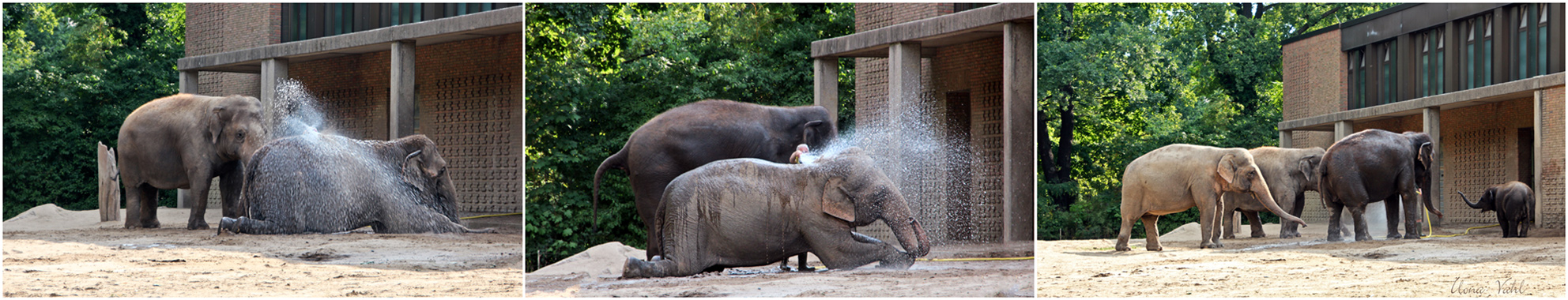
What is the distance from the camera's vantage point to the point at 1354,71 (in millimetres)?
8766

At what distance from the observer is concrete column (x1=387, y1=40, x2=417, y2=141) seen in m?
6.14

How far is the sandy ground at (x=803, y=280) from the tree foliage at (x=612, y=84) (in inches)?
9.3

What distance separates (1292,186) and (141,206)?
8140mm

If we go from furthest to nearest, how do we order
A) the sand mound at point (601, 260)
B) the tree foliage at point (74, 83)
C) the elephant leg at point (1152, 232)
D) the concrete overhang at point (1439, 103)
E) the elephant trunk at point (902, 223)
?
the concrete overhang at point (1439, 103), the elephant leg at point (1152, 232), the tree foliage at point (74, 83), the sand mound at point (601, 260), the elephant trunk at point (902, 223)

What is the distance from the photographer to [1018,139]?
19.3ft

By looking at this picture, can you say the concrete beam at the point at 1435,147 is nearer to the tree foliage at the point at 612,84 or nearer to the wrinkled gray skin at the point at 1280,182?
the wrinkled gray skin at the point at 1280,182

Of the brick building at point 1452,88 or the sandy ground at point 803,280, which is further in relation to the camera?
the brick building at point 1452,88

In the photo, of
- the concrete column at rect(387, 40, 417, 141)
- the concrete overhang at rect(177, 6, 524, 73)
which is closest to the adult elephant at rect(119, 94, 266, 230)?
the concrete overhang at rect(177, 6, 524, 73)

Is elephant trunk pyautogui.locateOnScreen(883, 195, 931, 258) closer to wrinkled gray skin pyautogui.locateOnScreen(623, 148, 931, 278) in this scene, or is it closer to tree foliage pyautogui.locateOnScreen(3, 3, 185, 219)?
wrinkled gray skin pyautogui.locateOnScreen(623, 148, 931, 278)

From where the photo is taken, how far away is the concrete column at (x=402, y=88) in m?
6.14

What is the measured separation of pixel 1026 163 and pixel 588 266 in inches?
92.4

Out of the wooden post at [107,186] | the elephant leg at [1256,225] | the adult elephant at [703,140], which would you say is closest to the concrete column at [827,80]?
the adult elephant at [703,140]

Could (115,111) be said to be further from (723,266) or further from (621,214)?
(723,266)

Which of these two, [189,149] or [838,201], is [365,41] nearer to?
[189,149]
